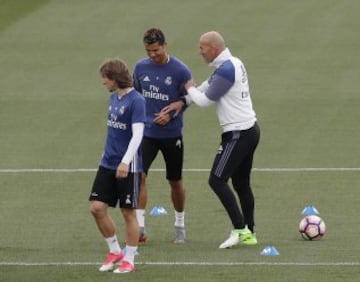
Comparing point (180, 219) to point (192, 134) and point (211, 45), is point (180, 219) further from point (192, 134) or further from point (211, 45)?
point (192, 134)

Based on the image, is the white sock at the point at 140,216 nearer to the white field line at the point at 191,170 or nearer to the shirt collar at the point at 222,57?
the shirt collar at the point at 222,57

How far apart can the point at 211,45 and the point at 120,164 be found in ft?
6.76

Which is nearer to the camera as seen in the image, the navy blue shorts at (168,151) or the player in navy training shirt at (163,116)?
the player in navy training shirt at (163,116)

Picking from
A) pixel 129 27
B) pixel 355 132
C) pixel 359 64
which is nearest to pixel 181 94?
pixel 355 132

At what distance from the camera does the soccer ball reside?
14938mm

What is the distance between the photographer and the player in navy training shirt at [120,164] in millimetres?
13258

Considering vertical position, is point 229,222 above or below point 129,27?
below

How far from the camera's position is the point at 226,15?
3641cm

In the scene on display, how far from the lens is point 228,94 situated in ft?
47.5

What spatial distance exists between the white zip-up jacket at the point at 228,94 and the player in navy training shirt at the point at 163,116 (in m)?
0.41

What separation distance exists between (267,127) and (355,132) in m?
1.72

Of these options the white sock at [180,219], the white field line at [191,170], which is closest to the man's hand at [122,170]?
the white sock at [180,219]

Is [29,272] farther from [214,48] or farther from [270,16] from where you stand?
[270,16]

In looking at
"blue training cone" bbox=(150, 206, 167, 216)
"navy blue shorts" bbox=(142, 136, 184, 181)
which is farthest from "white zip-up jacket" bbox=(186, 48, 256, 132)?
"blue training cone" bbox=(150, 206, 167, 216)
